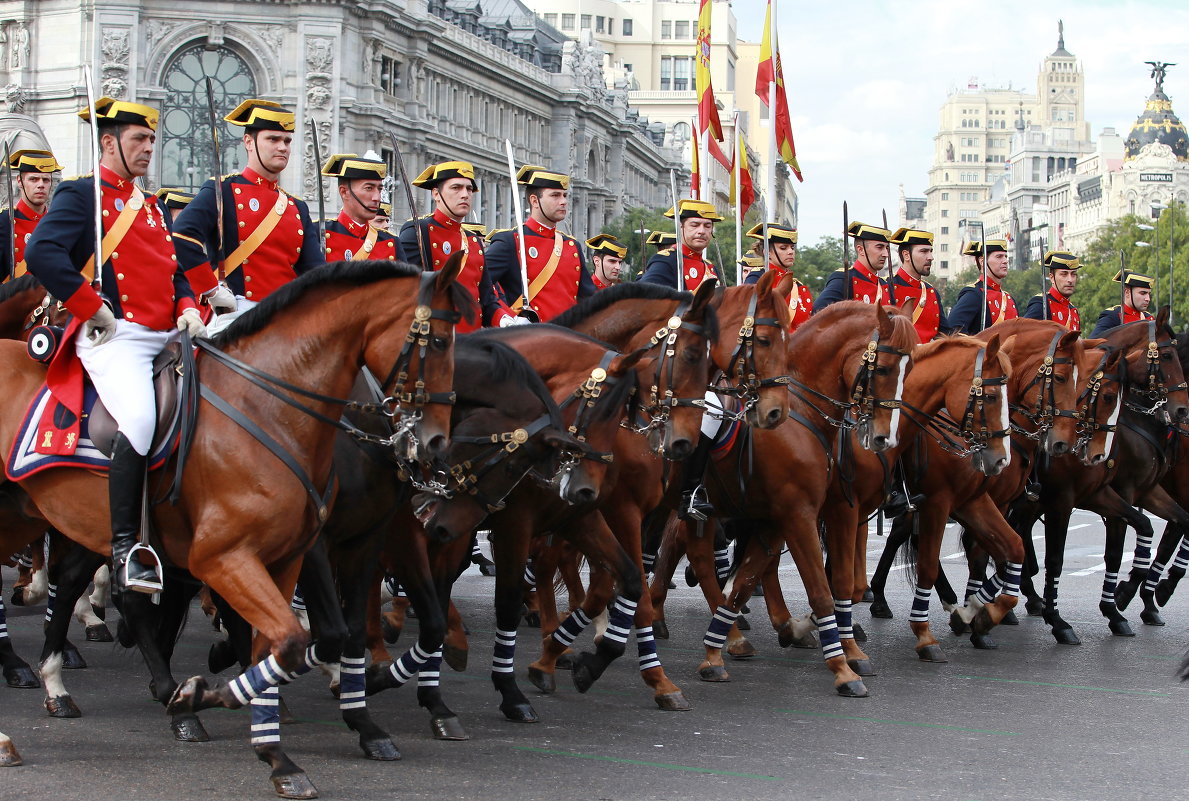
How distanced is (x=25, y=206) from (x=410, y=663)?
18.1 ft

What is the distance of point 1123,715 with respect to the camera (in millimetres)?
9469

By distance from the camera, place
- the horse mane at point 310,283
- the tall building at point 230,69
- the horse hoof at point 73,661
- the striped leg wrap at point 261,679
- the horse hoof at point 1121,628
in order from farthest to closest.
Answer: the tall building at point 230,69
the horse hoof at point 1121,628
the horse hoof at point 73,661
the horse mane at point 310,283
the striped leg wrap at point 261,679

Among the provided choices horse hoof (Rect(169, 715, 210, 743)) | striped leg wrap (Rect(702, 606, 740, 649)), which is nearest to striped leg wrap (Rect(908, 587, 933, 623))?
striped leg wrap (Rect(702, 606, 740, 649))

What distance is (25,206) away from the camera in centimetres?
1195

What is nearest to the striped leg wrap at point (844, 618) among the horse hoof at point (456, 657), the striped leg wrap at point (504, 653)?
the horse hoof at point (456, 657)

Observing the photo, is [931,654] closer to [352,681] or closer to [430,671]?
[430,671]

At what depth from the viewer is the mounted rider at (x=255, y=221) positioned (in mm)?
8703

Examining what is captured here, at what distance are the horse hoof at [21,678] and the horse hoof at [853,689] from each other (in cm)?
472

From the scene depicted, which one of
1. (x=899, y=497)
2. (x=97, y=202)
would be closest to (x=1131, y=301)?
(x=899, y=497)

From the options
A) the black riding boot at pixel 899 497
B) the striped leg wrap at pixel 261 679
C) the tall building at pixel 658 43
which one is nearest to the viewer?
the striped leg wrap at pixel 261 679

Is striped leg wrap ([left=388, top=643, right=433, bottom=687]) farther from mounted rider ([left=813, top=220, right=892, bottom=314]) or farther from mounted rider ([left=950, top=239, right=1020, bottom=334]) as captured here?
mounted rider ([left=950, top=239, right=1020, bottom=334])

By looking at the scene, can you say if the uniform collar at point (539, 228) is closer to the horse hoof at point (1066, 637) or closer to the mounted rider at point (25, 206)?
the mounted rider at point (25, 206)

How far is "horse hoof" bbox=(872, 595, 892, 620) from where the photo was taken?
1424 cm

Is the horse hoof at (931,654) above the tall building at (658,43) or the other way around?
the other way around
